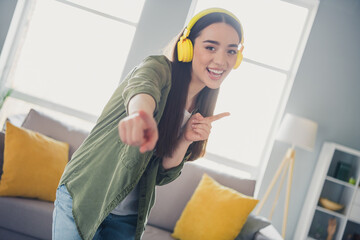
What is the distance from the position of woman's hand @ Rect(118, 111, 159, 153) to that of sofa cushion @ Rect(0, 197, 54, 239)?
173 centimetres

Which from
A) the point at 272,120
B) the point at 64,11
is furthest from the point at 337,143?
the point at 64,11

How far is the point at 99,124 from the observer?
98cm

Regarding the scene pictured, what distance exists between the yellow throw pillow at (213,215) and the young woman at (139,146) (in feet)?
3.49

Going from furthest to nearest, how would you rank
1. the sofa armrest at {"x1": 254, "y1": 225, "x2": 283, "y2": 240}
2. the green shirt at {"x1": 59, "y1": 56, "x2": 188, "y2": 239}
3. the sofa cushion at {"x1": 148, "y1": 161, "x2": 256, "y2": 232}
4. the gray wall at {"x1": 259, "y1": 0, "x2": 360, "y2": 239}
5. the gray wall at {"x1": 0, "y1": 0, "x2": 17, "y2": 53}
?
the gray wall at {"x1": 259, "y1": 0, "x2": 360, "y2": 239} < the gray wall at {"x1": 0, "y1": 0, "x2": 17, "y2": 53} < the sofa cushion at {"x1": 148, "y1": 161, "x2": 256, "y2": 232} < the sofa armrest at {"x1": 254, "y1": 225, "x2": 283, "y2": 240} < the green shirt at {"x1": 59, "y1": 56, "x2": 188, "y2": 239}

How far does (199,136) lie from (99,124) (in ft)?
1.15

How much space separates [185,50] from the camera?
42.4 inches

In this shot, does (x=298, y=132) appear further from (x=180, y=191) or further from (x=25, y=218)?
(x=25, y=218)

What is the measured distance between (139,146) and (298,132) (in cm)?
256

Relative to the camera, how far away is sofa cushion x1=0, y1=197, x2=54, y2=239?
1982 mm

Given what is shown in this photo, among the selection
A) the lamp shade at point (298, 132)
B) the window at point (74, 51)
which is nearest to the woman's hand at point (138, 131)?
the lamp shade at point (298, 132)

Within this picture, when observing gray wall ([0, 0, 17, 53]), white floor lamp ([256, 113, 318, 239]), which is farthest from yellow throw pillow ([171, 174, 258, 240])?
gray wall ([0, 0, 17, 53])

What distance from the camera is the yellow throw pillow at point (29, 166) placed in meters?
2.04

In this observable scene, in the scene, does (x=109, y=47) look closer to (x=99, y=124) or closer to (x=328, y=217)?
(x=99, y=124)

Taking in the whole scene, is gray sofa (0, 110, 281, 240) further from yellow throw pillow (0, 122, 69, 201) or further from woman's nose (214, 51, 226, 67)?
woman's nose (214, 51, 226, 67)
